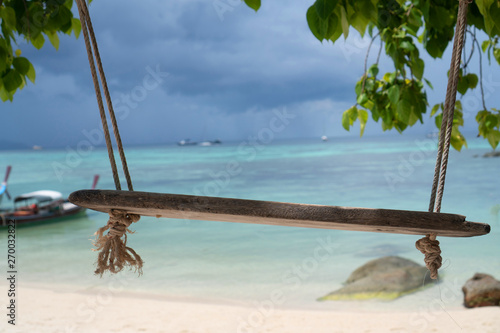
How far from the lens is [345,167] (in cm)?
2642

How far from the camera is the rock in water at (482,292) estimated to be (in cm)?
455

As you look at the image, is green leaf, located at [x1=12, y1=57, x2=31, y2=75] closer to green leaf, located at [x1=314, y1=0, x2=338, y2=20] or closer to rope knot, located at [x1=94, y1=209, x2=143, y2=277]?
rope knot, located at [x1=94, y1=209, x2=143, y2=277]

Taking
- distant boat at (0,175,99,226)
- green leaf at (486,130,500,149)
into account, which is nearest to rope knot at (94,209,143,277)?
green leaf at (486,130,500,149)

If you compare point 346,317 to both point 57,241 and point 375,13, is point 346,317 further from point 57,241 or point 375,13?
point 57,241

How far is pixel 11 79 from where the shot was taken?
1508 mm

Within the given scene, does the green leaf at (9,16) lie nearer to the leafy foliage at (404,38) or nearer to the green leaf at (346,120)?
the leafy foliage at (404,38)

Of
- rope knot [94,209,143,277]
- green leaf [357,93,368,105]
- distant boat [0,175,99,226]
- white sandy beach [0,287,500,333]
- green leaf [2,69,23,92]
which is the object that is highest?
green leaf [357,93,368,105]

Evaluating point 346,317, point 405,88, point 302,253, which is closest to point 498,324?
point 346,317

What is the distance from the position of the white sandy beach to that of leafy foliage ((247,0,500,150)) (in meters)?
2.61

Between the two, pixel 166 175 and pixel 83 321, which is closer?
pixel 83 321

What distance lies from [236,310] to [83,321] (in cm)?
167

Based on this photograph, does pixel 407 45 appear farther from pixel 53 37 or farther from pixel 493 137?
pixel 53 37

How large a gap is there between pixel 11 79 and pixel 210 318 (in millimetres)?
3940

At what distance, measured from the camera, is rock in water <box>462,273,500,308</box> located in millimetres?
4551
